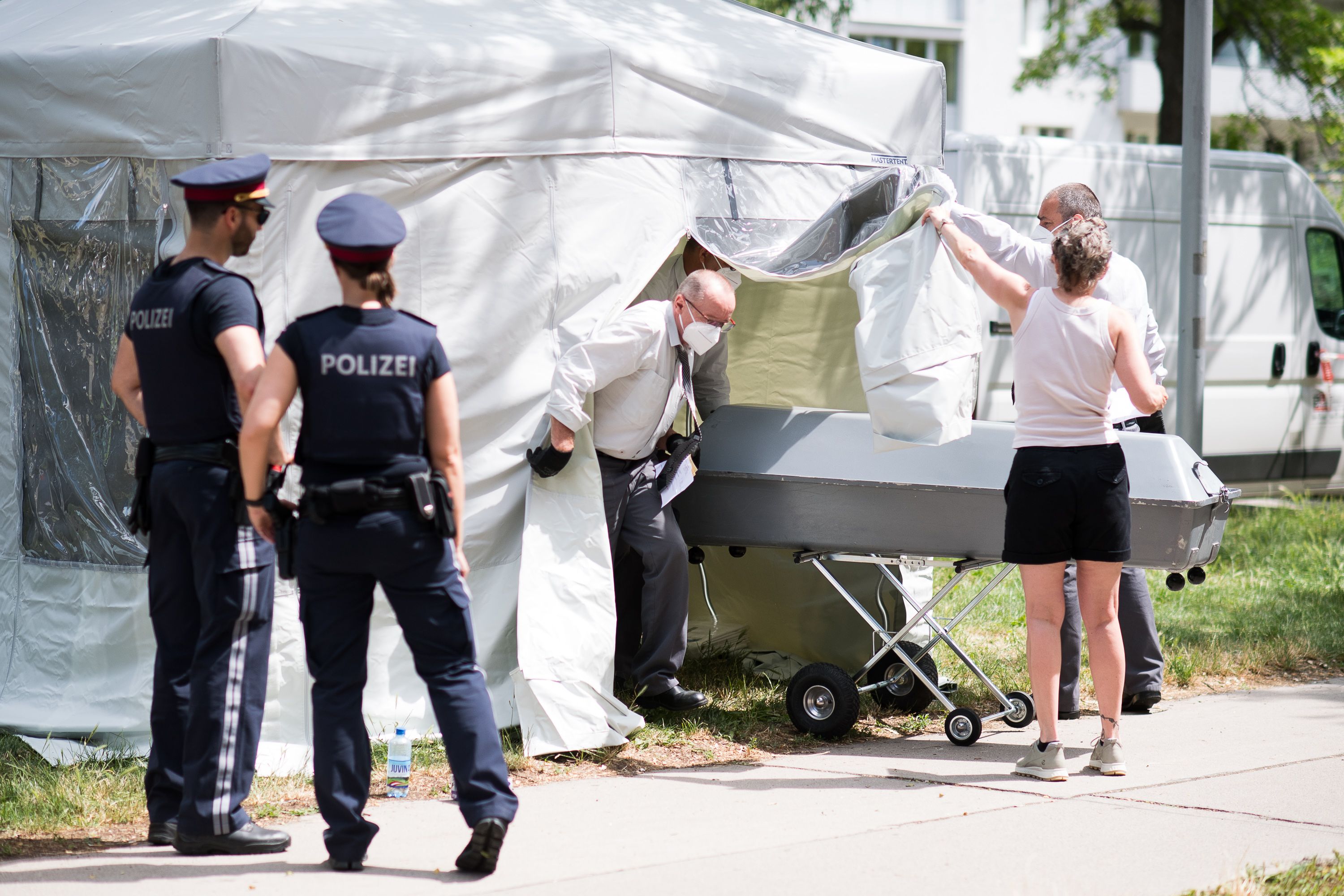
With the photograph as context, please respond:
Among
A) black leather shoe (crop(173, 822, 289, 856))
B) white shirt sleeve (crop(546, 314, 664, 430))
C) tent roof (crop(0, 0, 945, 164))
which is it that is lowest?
Answer: black leather shoe (crop(173, 822, 289, 856))

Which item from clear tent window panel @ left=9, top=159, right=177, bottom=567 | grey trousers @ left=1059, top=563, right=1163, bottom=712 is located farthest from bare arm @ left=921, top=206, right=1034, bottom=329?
clear tent window panel @ left=9, top=159, right=177, bottom=567

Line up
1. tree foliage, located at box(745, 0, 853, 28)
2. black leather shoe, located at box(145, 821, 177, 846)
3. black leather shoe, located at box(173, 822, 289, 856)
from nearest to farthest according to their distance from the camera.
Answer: black leather shoe, located at box(173, 822, 289, 856) < black leather shoe, located at box(145, 821, 177, 846) < tree foliage, located at box(745, 0, 853, 28)

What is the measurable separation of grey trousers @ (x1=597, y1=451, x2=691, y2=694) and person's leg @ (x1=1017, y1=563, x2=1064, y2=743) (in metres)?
1.39

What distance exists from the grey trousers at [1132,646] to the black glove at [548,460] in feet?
7.09

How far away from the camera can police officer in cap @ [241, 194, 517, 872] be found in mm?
3828

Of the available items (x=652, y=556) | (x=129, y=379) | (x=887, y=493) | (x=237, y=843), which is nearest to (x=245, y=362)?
(x=129, y=379)

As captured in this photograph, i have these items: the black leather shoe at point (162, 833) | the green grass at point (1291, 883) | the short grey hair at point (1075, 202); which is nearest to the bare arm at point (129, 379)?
the black leather shoe at point (162, 833)

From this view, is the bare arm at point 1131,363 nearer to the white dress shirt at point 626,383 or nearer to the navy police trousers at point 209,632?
the white dress shirt at point 626,383

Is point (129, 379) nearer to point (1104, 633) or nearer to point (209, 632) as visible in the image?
point (209, 632)

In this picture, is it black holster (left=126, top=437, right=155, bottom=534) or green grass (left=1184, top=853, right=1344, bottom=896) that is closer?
green grass (left=1184, top=853, right=1344, bottom=896)

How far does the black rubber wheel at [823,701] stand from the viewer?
5.75 meters

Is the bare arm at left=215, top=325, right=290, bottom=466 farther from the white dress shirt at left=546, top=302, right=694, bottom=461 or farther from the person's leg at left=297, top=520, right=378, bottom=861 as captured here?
the white dress shirt at left=546, top=302, right=694, bottom=461

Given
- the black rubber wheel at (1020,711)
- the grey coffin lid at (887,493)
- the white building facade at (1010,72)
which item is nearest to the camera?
the grey coffin lid at (887,493)

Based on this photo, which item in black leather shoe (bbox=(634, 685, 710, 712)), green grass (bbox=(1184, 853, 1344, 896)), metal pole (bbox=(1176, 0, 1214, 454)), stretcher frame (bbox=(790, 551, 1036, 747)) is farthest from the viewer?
metal pole (bbox=(1176, 0, 1214, 454))
